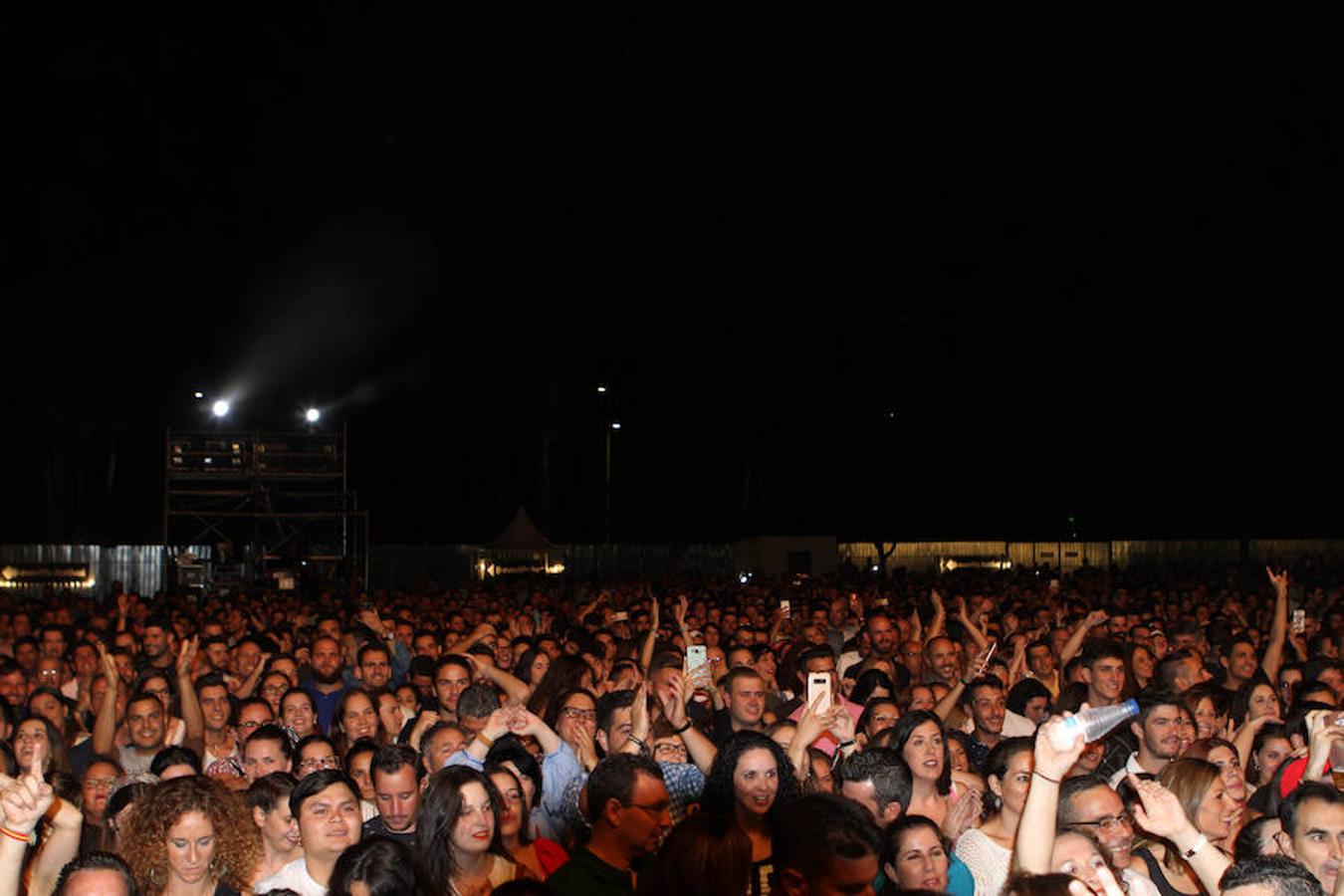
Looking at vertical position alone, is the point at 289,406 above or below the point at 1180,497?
above

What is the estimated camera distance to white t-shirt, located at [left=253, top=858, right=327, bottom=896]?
18.2ft

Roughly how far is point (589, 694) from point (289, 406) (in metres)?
55.4

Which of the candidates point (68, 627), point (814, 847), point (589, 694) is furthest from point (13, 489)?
point (814, 847)

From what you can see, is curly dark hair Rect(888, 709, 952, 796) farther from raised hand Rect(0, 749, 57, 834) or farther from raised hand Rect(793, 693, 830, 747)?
raised hand Rect(0, 749, 57, 834)

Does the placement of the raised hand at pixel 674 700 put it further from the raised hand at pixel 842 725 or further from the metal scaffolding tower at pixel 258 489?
the metal scaffolding tower at pixel 258 489

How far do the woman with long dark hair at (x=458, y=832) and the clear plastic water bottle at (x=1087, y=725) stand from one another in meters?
1.90

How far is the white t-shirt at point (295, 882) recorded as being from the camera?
554 cm

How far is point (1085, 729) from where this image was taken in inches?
186

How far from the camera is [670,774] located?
611 centimetres

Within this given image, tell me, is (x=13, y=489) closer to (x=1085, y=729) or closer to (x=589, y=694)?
Result: (x=589, y=694)

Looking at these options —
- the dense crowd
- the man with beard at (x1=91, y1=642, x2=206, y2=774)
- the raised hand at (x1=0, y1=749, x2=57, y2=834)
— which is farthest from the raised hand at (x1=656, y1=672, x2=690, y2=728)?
the raised hand at (x1=0, y1=749, x2=57, y2=834)

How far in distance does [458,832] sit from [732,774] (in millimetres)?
998

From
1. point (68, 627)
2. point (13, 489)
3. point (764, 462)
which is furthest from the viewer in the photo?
point (764, 462)

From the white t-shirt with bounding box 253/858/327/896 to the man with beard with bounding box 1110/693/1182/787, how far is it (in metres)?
3.58
